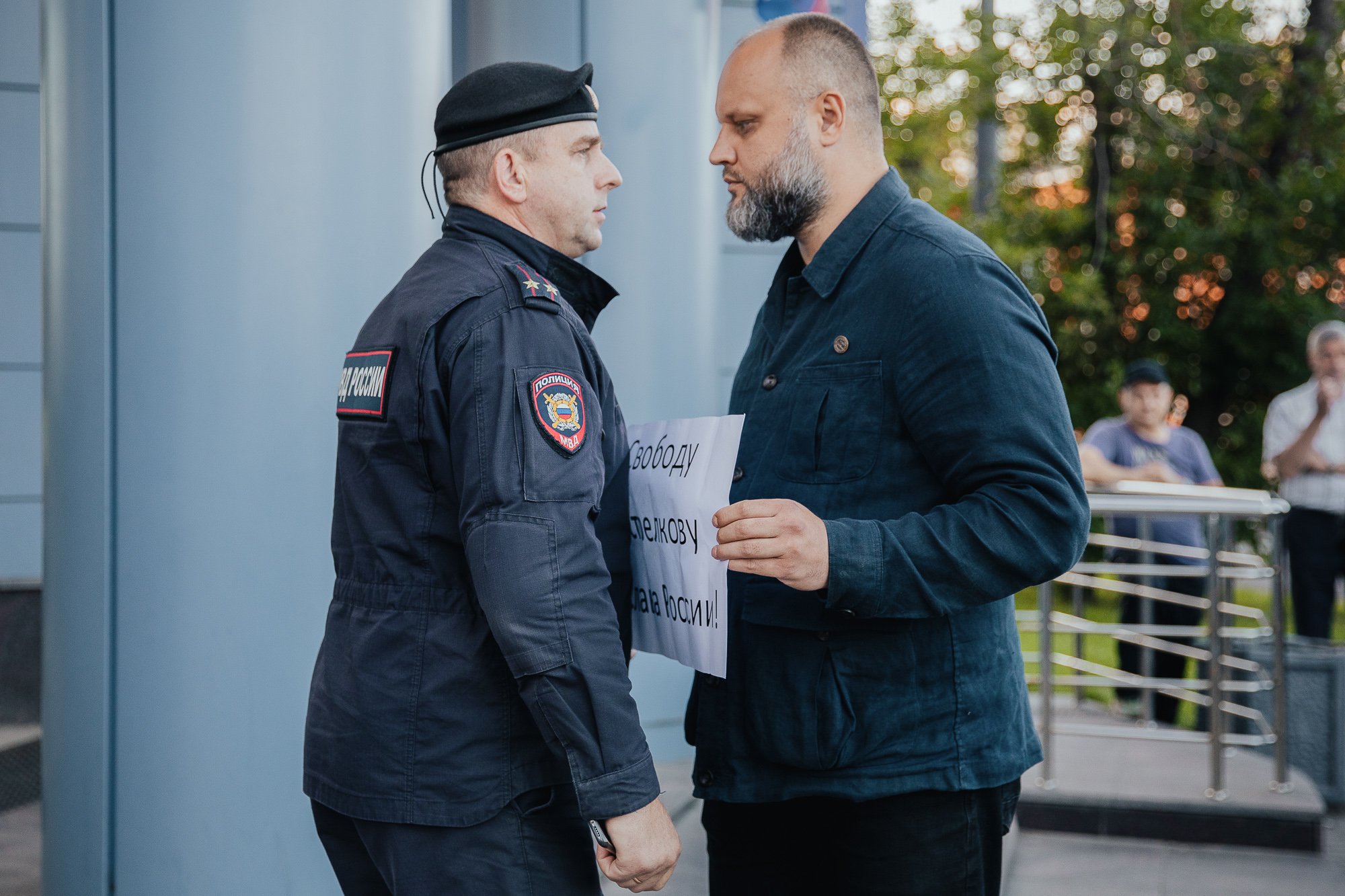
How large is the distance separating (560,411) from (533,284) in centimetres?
21

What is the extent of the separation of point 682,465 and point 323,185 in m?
1.28

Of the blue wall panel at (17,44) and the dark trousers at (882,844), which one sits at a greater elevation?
the blue wall panel at (17,44)

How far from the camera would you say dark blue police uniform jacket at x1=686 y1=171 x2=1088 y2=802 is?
1821 millimetres

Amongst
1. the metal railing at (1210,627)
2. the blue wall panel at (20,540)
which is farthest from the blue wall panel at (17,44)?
the metal railing at (1210,627)

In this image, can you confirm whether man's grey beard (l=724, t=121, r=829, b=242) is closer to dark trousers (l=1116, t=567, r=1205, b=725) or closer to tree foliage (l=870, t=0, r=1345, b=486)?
dark trousers (l=1116, t=567, r=1205, b=725)

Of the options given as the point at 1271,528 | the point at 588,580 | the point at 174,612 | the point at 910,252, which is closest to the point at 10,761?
the point at 174,612

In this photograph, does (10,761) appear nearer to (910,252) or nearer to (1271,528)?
(910,252)

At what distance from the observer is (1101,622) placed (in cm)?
1313

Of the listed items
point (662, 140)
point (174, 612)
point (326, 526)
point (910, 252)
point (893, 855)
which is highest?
point (662, 140)

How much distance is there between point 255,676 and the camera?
9.16 feet

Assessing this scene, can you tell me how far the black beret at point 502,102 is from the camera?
1.94m

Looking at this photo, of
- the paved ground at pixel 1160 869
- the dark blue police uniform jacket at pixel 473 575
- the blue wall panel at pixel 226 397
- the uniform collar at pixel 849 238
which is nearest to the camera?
the dark blue police uniform jacket at pixel 473 575

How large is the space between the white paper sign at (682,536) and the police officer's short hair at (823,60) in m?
0.60

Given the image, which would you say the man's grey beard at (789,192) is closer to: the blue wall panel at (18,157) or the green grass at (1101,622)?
the blue wall panel at (18,157)
